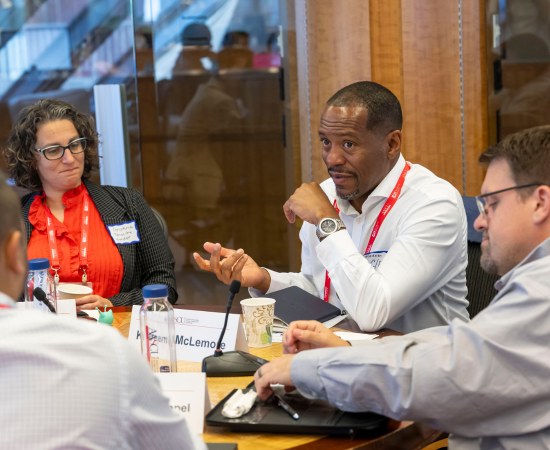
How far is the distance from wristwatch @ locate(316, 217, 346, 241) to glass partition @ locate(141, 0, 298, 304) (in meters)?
2.28

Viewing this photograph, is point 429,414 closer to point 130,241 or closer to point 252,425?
point 252,425

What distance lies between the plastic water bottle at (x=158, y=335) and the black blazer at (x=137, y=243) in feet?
3.67

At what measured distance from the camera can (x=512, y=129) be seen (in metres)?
3.71

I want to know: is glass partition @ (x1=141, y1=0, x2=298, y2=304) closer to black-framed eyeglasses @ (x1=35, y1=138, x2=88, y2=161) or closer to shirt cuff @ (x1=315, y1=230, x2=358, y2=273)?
black-framed eyeglasses @ (x1=35, y1=138, x2=88, y2=161)

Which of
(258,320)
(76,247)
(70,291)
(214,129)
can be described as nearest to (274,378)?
(258,320)

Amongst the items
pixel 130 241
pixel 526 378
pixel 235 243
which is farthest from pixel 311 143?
pixel 526 378

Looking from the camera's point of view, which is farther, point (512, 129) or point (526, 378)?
point (512, 129)

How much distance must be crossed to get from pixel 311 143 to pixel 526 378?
10.4 ft

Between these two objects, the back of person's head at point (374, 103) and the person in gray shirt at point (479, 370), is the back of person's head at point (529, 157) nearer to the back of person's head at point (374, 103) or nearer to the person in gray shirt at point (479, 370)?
the person in gray shirt at point (479, 370)

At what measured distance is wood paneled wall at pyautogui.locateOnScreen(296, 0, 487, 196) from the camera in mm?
3619

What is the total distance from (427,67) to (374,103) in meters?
1.75

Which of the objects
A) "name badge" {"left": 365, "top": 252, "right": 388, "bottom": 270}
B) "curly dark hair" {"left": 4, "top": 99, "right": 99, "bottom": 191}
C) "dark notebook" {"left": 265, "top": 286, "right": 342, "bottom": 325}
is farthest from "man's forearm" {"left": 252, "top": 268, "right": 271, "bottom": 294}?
"curly dark hair" {"left": 4, "top": 99, "right": 99, "bottom": 191}

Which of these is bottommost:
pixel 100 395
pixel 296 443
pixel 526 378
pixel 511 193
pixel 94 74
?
pixel 296 443

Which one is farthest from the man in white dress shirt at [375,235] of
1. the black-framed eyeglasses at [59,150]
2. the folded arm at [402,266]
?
the black-framed eyeglasses at [59,150]
